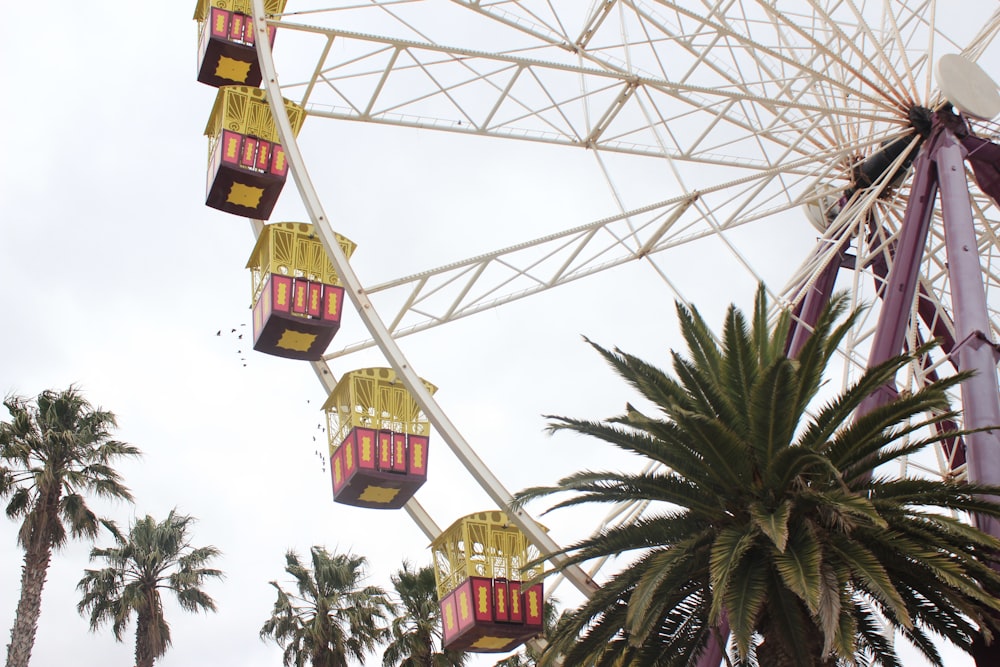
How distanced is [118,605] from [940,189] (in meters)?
21.1

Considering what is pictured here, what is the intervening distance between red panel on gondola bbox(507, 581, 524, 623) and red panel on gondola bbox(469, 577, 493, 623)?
0.93 ft

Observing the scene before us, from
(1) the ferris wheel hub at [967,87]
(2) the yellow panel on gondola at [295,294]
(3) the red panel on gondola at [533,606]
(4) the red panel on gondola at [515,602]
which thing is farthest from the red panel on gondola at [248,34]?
(1) the ferris wheel hub at [967,87]

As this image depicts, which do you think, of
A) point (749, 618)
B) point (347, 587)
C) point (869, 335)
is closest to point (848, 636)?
point (749, 618)

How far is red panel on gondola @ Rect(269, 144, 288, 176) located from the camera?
76.2ft

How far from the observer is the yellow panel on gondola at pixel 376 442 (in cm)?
2009

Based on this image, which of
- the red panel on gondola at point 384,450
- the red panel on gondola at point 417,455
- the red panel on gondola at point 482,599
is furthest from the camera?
the red panel on gondola at point 417,455

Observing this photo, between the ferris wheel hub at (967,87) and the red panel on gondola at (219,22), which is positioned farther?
the red panel on gondola at (219,22)

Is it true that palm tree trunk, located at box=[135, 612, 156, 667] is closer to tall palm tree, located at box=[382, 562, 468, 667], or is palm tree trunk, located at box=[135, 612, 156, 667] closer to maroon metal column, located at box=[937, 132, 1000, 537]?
tall palm tree, located at box=[382, 562, 468, 667]

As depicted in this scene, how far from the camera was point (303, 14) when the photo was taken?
21.5 m

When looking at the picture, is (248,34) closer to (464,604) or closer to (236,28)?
(236,28)

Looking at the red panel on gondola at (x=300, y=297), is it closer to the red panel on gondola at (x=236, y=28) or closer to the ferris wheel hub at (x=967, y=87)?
the red panel on gondola at (x=236, y=28)

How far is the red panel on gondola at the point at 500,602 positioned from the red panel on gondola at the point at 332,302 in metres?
4.91

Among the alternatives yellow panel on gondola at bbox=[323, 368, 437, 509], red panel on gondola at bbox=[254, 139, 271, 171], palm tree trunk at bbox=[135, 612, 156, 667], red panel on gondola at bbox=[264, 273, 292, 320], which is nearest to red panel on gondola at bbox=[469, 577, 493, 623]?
yellow panel on gondola at bbox=[323, 368, 437, 509]

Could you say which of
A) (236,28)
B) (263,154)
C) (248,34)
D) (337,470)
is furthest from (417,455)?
(236,28)
